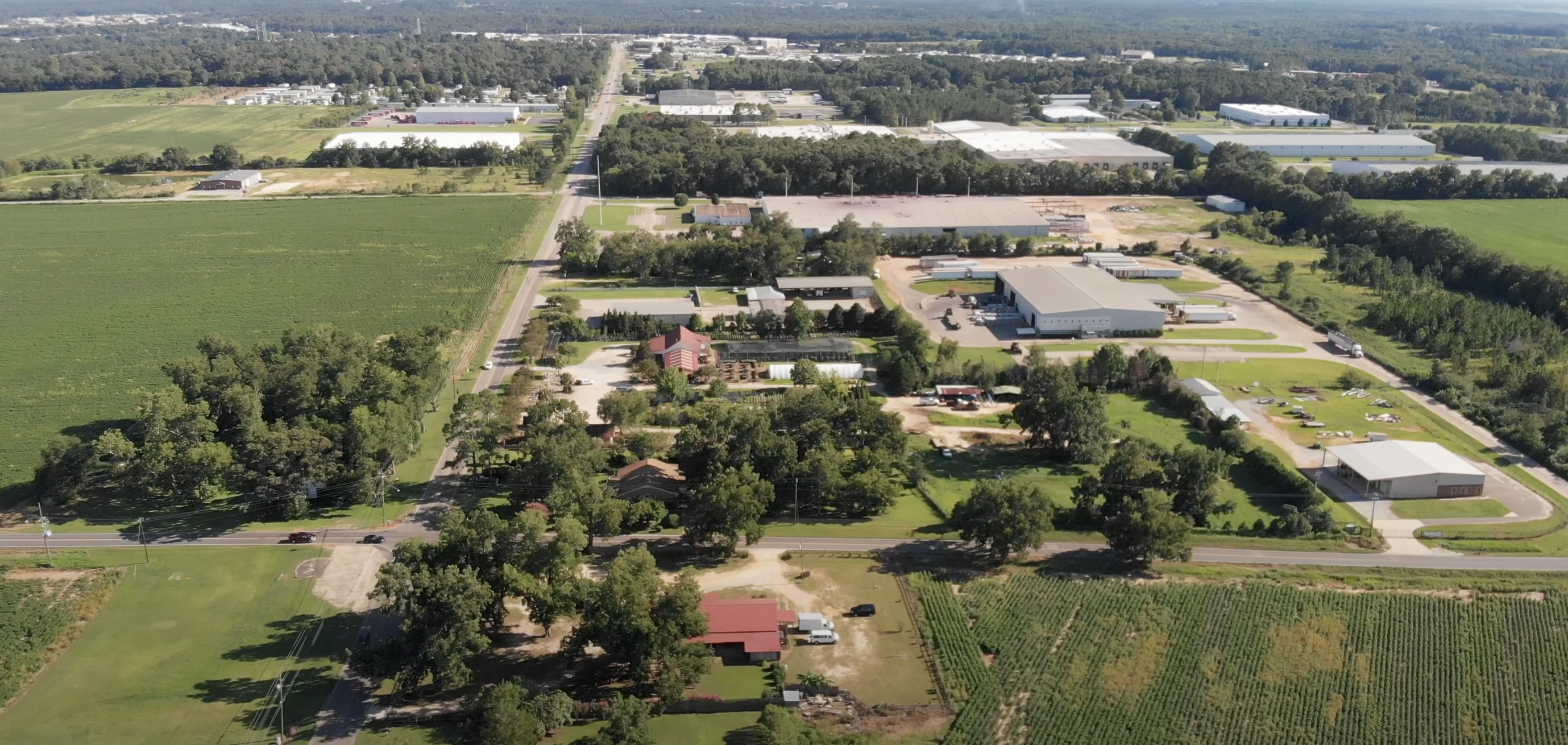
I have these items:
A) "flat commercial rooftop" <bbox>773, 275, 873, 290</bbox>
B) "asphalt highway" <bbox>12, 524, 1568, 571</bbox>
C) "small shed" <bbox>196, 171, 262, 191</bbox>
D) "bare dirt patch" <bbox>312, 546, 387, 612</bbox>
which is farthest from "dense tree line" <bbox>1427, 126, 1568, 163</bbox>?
"small shed" <bbox>196, 171, 262, 191</bbox>

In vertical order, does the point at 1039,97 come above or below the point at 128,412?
above

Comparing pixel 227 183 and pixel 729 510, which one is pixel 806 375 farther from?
pixel 227 183

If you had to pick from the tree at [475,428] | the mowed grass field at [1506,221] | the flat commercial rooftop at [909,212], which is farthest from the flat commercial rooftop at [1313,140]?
the tree at [475,428]

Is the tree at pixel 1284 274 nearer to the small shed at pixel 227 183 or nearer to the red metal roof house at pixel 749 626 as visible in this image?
the red metal roof house at pixel 749 626

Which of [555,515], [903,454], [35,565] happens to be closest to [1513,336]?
[903,454]

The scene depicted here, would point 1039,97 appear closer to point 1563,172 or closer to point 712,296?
point 1563,172

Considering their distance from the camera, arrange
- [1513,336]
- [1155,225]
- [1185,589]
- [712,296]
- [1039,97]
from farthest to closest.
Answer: [1039,97]
[1155,225]
[712,296]
[1513,336]
[1185,589]

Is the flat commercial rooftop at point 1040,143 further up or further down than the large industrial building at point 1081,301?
further up
